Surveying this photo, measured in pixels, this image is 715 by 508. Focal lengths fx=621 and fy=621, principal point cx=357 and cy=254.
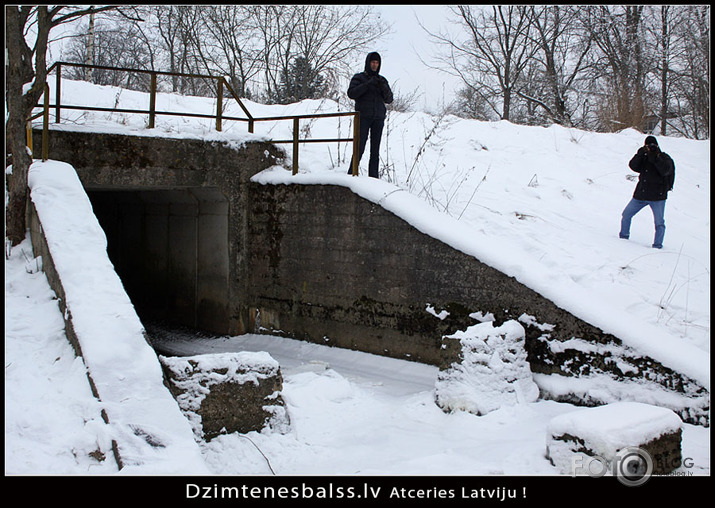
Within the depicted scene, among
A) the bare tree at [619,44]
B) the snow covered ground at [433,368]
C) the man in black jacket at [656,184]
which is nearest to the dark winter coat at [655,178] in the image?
the man in black jacket at [656,184]

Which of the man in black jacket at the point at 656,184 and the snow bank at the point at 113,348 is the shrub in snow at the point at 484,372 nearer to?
the snow bank at the point at 113,348

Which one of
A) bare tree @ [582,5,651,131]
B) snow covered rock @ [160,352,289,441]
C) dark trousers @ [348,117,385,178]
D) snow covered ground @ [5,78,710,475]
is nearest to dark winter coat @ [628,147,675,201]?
snow covered ground @ [5,78,710,475]

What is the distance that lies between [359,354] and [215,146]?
3898mm

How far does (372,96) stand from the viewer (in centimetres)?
883

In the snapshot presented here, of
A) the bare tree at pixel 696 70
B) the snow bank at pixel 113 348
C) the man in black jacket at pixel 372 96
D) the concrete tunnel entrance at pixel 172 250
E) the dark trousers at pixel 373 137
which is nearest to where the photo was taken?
the snow bank at pixel 113 348

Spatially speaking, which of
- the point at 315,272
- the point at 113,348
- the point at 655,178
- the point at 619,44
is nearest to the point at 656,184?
the point at 655,178

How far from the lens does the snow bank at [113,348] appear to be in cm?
402

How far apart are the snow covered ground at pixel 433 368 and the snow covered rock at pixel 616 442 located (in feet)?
0.60

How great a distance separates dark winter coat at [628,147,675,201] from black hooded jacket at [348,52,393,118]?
12.2 ft

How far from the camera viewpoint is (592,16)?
20.4m

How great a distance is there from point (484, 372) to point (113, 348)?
3330mm
